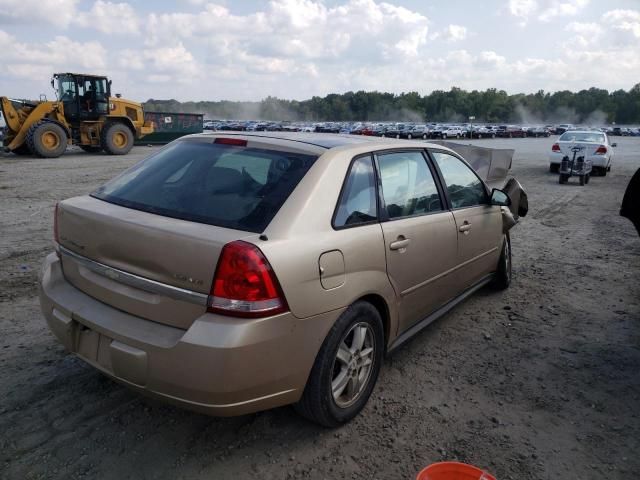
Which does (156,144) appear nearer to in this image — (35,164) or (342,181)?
(35,164)

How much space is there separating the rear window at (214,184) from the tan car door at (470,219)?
1.59 meters

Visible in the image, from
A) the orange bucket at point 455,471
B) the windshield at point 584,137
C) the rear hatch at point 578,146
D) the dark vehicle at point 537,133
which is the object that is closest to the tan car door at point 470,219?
the orange bucket at point 455,471

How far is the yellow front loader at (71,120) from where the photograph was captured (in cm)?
1845

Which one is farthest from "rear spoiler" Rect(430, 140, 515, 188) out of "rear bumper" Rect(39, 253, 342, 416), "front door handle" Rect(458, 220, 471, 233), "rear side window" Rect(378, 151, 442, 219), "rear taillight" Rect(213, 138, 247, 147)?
"rear bumper" Rect(39, 253, 342, 416)

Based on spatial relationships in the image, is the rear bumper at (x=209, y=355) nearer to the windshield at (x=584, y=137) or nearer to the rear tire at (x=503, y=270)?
the rear tire at (x=503, y=270)

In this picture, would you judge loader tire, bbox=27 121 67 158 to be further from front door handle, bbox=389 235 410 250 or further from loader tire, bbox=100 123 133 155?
front door handle, bbox=389 235 410 250

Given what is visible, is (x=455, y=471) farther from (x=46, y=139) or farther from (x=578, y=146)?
(x=46, y=139)

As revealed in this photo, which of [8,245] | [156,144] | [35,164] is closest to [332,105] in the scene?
[156,144]

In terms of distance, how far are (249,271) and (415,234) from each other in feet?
4.70

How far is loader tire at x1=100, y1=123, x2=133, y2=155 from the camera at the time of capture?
2033 centimetres

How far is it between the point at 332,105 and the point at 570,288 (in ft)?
545

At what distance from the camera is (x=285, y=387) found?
99.1 inches

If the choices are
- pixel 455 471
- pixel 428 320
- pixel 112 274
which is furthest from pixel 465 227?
pixel 112 274

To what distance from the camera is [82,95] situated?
19.5 metres
